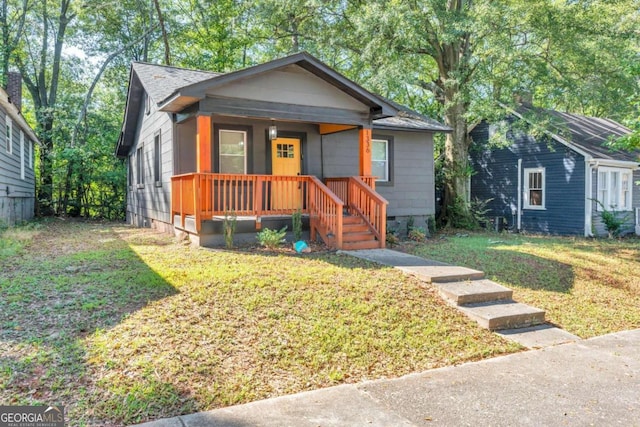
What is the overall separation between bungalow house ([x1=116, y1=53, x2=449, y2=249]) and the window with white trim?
1.2 inches

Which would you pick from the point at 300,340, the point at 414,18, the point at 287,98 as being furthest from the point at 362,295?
the point at 414,18

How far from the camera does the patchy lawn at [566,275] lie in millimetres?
6086

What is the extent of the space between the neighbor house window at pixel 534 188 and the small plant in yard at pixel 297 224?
37.2 feet

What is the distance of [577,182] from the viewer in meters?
15.1

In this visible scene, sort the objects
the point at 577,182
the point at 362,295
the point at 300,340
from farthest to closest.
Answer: the point at 577,182 < the point at 362,295 < the point at 300,340

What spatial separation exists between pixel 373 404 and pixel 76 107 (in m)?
21.0

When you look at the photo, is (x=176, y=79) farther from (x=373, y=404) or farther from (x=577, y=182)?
(x=577, y=182)

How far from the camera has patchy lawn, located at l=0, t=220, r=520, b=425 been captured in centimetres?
337

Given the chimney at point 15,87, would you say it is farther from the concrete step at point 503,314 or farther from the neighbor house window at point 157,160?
the concrete step at point 503,314

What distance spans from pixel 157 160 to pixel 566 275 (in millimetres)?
10005

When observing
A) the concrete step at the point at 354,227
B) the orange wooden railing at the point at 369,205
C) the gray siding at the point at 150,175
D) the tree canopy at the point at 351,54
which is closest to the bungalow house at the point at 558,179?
the tree canopy at the point at 351,54

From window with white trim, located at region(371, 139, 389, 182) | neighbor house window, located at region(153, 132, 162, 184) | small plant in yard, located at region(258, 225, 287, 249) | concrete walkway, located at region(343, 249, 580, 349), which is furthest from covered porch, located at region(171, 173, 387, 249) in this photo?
window with white trim, located at region(371, 139, 389, 182)

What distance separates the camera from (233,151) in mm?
10750

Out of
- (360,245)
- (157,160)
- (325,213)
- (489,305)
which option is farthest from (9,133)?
(489,305)
